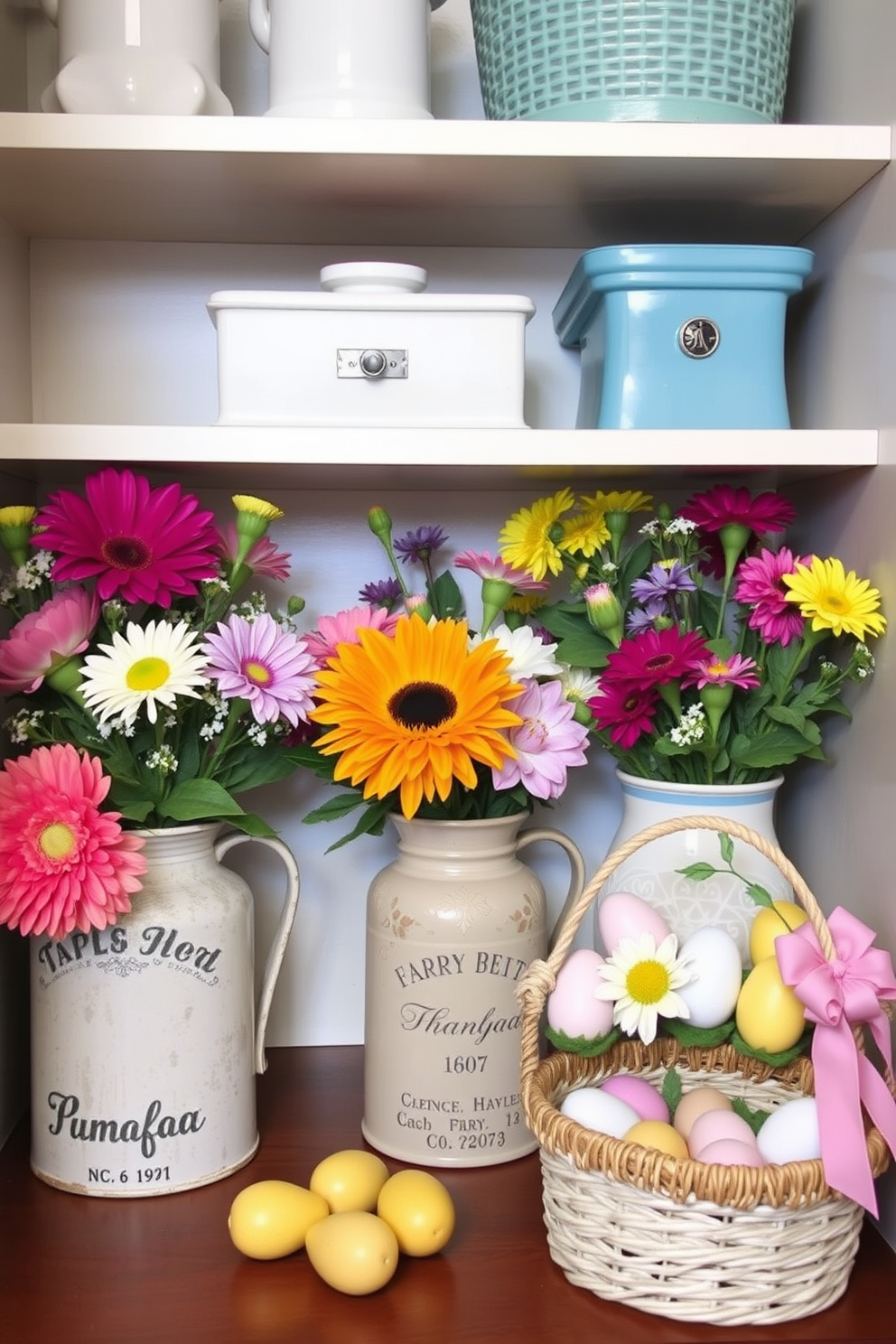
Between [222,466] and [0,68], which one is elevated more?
[0,68]

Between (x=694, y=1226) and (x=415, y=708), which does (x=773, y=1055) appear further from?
(x=415, y=708)

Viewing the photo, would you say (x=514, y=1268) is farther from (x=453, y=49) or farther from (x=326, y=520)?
(x=453, y=49)

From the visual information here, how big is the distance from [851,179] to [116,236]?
626 mm

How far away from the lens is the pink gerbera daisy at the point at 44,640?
90 cm

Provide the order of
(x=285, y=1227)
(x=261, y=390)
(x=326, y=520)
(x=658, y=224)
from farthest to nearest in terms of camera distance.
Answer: (x=326, y=520), (x=658, y=224), (x=261, y=390), (x=285, y=1227)

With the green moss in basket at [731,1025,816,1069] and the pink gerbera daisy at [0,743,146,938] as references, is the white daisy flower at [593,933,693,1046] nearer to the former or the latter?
the green moss in basket at [731,1025,816,1069]

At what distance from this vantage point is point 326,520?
120 centimetres

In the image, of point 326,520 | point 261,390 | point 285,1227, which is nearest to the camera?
point 285,1227

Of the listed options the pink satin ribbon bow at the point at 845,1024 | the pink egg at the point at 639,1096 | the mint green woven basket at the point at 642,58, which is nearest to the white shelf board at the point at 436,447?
the mint green woven basket at the point at 642,58

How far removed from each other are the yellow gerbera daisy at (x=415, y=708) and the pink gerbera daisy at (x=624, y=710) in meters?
0.11

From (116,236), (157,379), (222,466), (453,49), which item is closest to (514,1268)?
(222,466)

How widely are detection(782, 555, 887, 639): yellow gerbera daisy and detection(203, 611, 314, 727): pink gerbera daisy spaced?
37cm

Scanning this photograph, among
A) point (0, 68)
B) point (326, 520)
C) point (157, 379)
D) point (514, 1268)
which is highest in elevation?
point (0, 68)

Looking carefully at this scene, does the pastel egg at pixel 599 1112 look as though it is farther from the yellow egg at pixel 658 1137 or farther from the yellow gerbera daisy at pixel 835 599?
the yellow gerbera daisy at pixel 835 599
